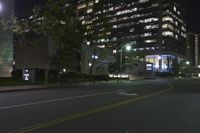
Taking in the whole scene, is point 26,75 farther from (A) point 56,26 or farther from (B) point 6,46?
(B) point 6,46

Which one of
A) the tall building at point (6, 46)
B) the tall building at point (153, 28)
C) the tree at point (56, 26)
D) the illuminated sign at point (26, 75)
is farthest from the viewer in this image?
the tall building at point (153, 28)

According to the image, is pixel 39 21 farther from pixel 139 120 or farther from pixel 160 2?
pixel 160 2

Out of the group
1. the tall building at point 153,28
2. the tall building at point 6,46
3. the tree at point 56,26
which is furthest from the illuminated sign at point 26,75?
the tall building at point 153,28

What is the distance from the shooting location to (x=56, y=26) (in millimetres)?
47031

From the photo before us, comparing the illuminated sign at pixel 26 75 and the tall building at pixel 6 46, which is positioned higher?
the tall building at pixel 6 46

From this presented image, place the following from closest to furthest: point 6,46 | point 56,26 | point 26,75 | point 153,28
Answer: point 26,75, point 56,26, point 6,46, point 153,28

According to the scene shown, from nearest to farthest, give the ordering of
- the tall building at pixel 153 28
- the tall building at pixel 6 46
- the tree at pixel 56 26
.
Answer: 1. the tree at pixel 56 26
2. the tall building at pixel 6 46
3. the tall building at pixel 153 28

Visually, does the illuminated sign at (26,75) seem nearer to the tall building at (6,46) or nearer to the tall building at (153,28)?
the tall building at (6,46)

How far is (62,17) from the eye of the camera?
49.1m

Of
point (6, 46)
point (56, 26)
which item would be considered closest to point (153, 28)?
point (6, 46)

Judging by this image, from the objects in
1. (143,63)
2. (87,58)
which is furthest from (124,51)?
(143,63)

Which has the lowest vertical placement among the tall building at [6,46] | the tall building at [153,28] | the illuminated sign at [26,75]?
the illuminated sign at [26,75]

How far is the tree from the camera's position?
147ft

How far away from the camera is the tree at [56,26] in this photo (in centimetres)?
4469
